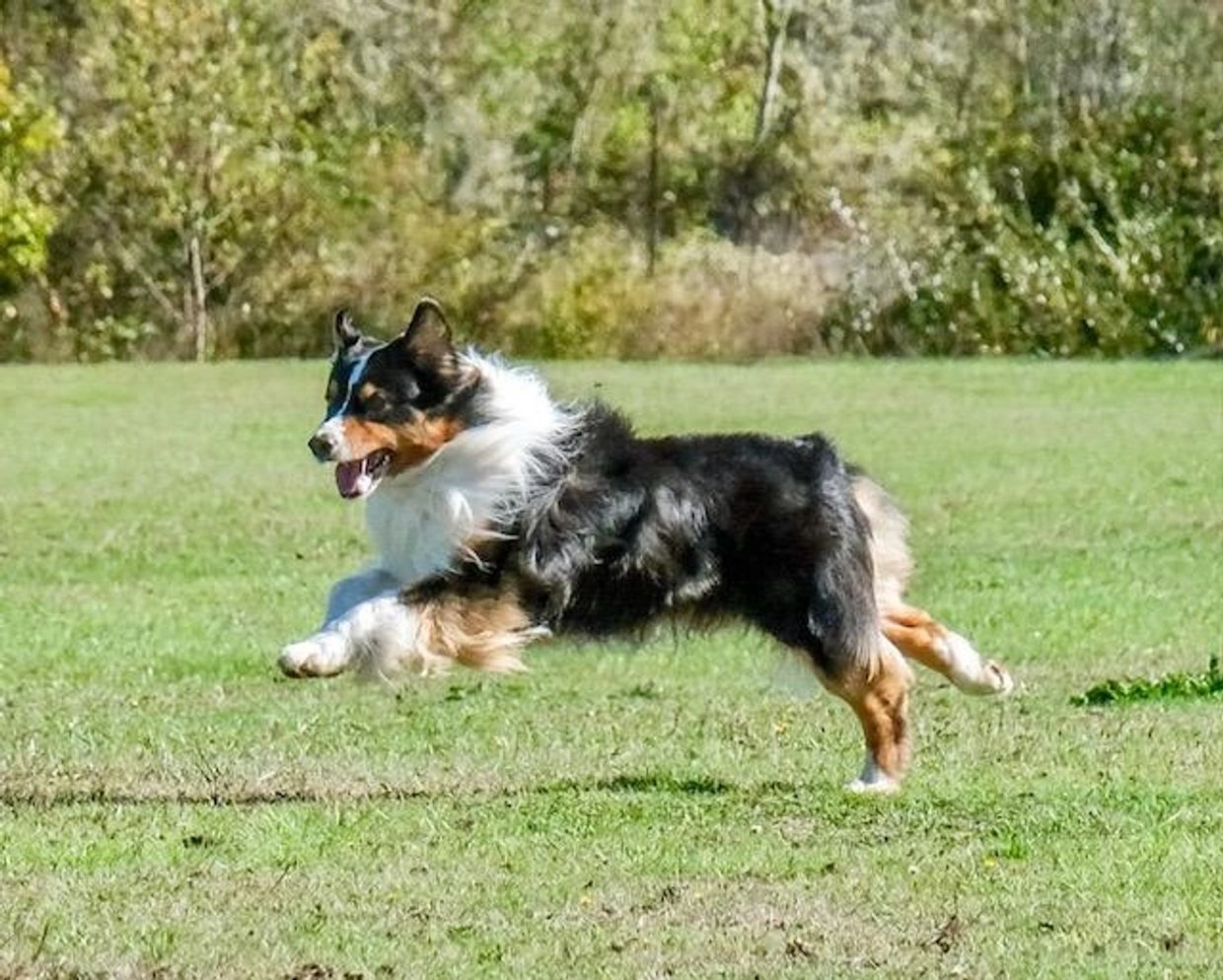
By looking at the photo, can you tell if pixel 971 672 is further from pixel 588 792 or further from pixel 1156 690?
pixel 1156 690

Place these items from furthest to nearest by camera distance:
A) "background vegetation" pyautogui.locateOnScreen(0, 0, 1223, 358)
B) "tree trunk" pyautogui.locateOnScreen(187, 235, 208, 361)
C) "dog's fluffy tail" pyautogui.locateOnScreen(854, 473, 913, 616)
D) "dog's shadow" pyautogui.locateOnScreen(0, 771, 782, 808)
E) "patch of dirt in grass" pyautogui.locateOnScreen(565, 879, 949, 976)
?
"tree trunk" pyautogui.locateOnScreen(187, 235, 208, 361) < "background vegetation" pyautogui.locateOnScreen(0, 0, 1223, 358) < "dog's fluffy tail" pyautogui.locateOnScreen(854, 473, 913, 616) < "dog's shadow" pyautogui.locateOnScreen(0, 771, 782, 808) < "patch of dirt in grass" pyautogui.locateOnScreen(565, 879, 949, 976)

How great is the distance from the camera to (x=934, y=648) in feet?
34.6

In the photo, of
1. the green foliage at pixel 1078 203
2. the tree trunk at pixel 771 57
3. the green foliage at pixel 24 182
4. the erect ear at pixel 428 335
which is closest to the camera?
the erect ear at pixel 428 335

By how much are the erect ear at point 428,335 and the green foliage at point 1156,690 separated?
3.61 meters

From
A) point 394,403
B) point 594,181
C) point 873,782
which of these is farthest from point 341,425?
point 594,181

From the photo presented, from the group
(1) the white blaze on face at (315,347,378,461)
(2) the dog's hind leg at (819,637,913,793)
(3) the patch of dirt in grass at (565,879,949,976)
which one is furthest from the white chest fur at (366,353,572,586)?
(3) the patch of dirt in grass at (565,879,949,976)

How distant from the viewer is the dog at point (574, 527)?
9898mm

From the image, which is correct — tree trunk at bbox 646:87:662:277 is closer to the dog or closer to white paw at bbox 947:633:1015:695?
white paw at bbox 947:633:1015:695

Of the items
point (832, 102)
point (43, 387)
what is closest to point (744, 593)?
point (43, 387)

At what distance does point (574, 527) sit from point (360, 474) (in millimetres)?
766

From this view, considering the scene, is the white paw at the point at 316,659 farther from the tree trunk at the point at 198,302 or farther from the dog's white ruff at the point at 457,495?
the tree trunk at the point at 198,302

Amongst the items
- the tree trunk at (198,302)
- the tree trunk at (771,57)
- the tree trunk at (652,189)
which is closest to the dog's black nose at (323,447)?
the tree trunk at (198,302)

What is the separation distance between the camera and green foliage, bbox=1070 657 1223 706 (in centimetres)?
1216

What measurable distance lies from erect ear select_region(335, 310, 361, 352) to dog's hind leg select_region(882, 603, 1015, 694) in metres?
2.18
